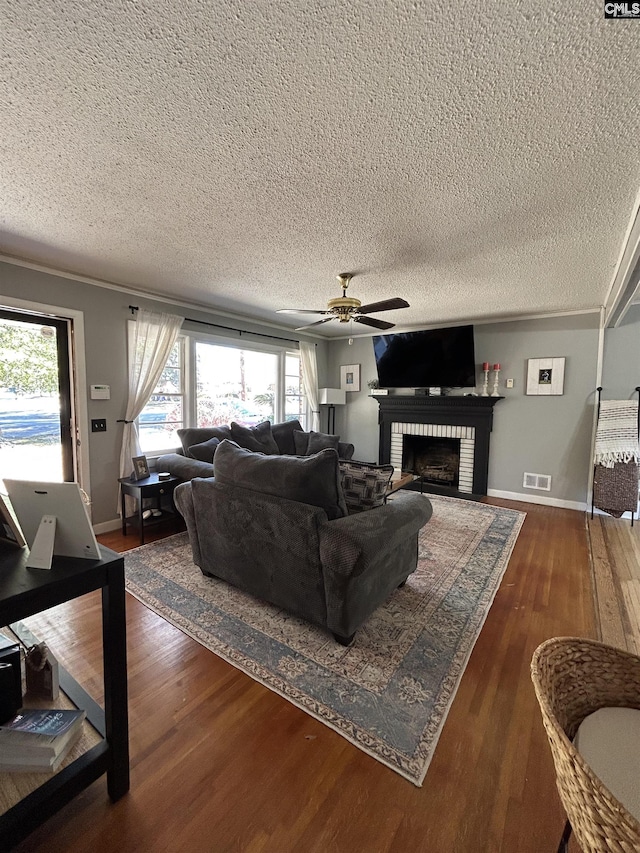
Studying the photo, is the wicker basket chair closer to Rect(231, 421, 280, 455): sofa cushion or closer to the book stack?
the book stack

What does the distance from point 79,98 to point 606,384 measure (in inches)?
200

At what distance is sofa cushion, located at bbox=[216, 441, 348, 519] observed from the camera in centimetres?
190

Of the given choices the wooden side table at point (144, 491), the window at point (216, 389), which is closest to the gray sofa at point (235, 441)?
the wooden side table at point (144, 491)

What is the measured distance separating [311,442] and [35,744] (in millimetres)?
3795

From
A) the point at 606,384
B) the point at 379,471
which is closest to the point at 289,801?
the point at 379,471

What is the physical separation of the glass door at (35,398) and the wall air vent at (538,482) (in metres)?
5.20

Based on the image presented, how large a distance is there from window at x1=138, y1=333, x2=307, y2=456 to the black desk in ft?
9.75

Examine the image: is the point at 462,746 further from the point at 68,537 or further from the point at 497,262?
the point at 497,262

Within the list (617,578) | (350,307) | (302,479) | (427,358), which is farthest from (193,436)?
(617,578)

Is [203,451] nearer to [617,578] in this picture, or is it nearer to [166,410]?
[166,410]

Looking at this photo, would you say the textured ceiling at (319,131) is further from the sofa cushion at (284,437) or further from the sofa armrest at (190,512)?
the sofa cushion at (284,437)

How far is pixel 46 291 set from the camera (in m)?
3.01

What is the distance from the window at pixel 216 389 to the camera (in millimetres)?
4012

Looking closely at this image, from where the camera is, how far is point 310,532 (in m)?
1.85
